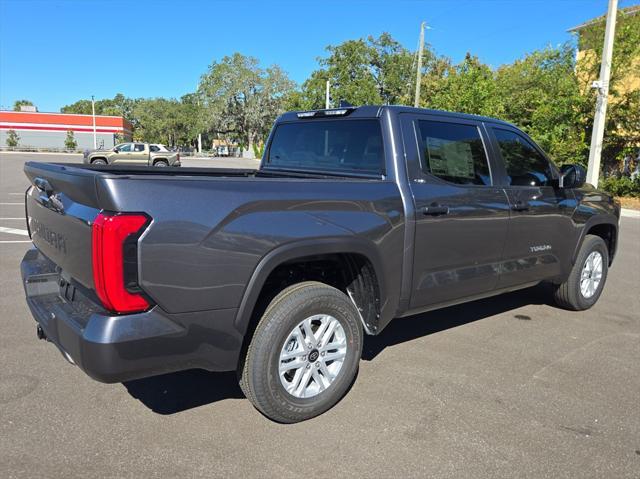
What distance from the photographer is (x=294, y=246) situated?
2846mm

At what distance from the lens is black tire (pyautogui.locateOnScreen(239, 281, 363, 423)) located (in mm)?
2887

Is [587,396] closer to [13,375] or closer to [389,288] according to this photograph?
[389,288]

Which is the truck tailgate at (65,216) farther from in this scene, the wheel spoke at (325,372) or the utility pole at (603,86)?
the utility pole at (603,86)

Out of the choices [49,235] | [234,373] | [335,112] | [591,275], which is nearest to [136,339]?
[49,235]

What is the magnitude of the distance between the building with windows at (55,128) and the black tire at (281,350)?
7511 centimetres

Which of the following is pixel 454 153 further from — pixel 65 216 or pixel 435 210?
pixel 65 216

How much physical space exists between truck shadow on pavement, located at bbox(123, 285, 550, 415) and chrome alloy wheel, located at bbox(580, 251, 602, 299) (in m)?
0.49

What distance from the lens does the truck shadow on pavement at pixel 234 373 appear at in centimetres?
337

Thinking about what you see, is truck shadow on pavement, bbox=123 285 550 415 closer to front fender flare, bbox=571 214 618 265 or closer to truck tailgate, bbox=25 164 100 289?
front fender flare, bbox=571 214 618 265

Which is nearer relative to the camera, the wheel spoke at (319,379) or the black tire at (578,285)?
the wheel spoke at (319,379)

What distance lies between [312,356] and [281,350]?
26cm

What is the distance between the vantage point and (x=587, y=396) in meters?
3.58

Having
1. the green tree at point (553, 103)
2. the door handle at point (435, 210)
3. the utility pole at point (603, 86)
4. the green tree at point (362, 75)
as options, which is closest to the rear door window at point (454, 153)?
the door handle at point (435, 210)

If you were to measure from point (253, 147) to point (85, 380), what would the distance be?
6717 cm
